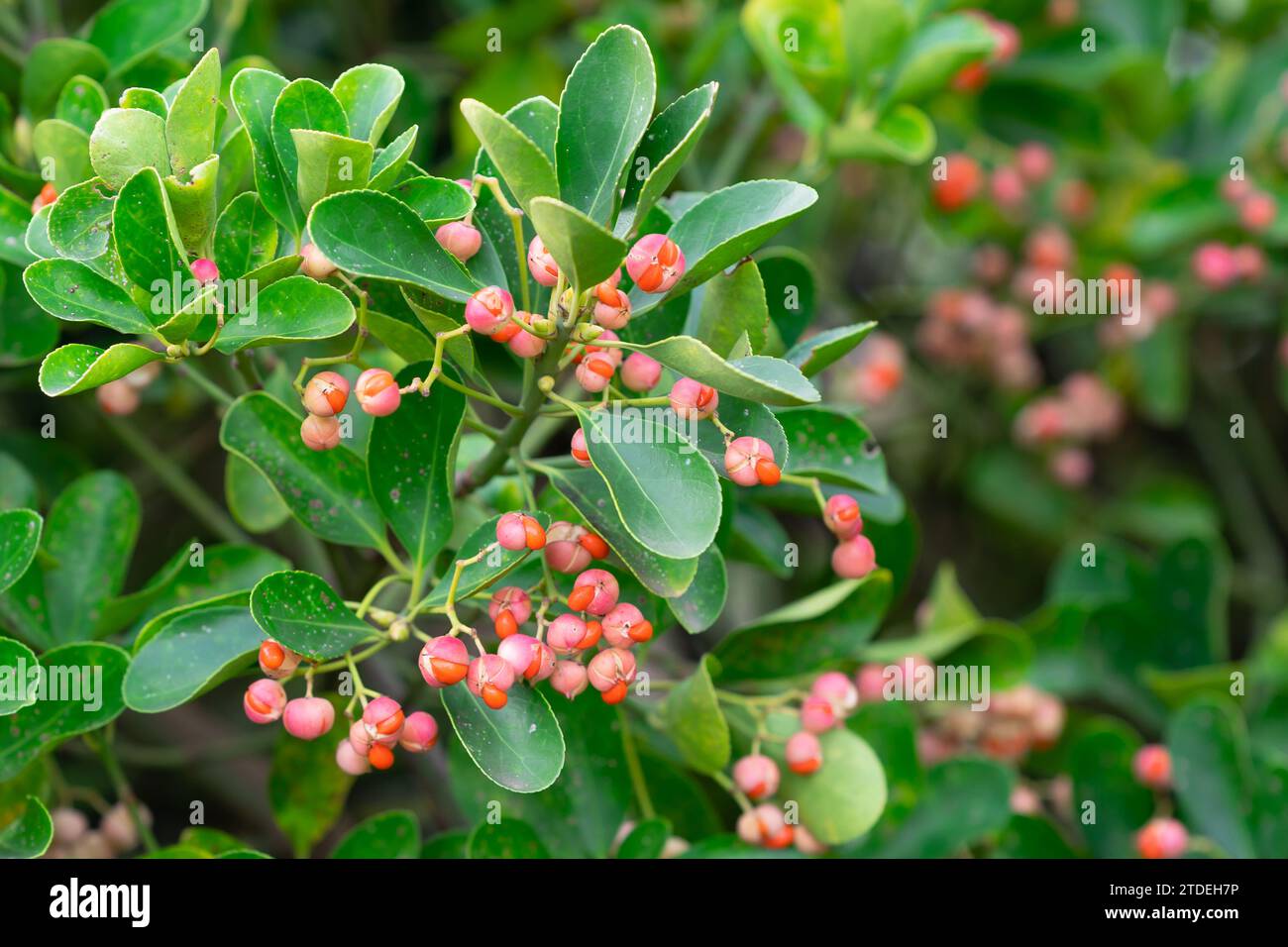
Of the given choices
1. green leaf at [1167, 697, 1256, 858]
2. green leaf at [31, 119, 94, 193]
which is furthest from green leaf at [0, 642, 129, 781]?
green leaf at [1167, 697, 1256, 858]

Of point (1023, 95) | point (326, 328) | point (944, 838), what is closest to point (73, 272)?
point (326, 328)

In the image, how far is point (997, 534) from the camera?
2.31m

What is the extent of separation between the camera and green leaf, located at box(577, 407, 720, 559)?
83cm

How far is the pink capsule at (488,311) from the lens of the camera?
0.84m

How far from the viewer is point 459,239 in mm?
900

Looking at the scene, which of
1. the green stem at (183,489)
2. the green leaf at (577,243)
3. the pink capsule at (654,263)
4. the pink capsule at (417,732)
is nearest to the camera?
the green leaf at (577,243)

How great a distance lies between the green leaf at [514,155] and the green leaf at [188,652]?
36 centimetres

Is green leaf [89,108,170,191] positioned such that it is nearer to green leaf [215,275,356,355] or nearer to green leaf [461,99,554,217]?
green leaf [215,275,356,355]

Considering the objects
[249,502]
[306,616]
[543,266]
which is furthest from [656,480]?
[249,502]

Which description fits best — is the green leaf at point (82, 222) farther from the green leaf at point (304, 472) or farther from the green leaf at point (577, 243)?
the green leaf at point (577, 243)

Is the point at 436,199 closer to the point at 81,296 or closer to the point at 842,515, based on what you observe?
the point at 81,296

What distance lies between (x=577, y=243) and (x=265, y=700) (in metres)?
0.40

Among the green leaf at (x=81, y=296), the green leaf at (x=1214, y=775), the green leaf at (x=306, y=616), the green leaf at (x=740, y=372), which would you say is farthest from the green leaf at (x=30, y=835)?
the green leaf at (x=1214, y=775)
